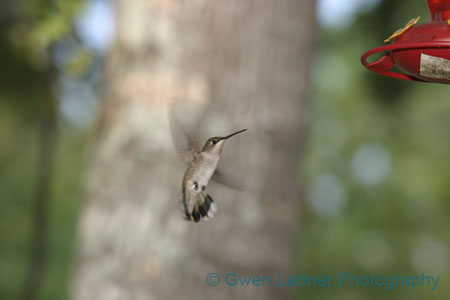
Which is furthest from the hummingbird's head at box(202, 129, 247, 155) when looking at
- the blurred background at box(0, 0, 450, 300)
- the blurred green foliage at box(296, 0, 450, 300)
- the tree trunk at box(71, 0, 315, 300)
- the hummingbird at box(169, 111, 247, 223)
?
the blurred green foliage at box(296, 0, 450, 300)

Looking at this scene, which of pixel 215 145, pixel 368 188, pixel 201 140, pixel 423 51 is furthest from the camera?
pixel 368 188

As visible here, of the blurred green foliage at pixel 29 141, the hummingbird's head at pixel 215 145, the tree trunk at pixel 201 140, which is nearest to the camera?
the hummingbird's head at pixel 215 145

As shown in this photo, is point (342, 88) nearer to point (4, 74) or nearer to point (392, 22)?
point (392, 22)

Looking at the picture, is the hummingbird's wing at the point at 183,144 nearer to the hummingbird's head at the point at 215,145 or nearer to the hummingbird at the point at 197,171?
the hummingbird at the point at 197,171

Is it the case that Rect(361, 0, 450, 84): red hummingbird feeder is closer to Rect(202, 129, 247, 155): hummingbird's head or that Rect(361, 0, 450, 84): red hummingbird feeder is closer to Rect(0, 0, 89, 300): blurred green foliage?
→ Rect(202, 129, 247, 155): hummingbird's head

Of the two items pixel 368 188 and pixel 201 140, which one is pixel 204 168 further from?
pixel 368 188

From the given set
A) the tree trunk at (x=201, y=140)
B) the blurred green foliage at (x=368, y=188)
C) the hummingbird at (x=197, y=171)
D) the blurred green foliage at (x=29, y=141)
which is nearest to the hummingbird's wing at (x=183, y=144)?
the hummingbird at (x=197, y=171)

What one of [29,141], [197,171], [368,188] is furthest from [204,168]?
[368,188]
